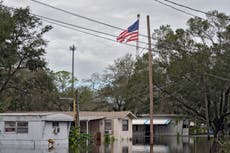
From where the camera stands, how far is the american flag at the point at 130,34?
27.1 m

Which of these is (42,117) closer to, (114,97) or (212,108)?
(212,108)

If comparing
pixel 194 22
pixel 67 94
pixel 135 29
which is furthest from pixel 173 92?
pixel 67 94

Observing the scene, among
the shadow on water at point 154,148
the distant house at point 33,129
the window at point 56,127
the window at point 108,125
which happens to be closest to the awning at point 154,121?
the window at point 108,125

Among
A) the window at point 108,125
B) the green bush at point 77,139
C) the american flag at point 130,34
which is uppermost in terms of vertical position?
the american flag at point 130,34

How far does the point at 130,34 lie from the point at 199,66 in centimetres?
1649

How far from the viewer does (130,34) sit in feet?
90.1

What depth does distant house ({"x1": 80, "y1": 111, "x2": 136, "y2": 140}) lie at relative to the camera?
54.2 meters

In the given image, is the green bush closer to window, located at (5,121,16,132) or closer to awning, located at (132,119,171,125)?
window, located at (5,121,16,132)

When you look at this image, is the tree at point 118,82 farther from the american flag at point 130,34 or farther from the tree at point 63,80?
the american flag at point 130,34

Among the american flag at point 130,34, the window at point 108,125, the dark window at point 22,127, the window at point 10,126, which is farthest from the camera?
the window at point 108,125

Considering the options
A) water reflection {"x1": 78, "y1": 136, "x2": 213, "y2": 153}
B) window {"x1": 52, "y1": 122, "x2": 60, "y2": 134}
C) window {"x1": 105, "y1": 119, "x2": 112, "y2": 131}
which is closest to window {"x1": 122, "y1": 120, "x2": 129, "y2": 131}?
window {"x1": 105, "y1": 119, "x2": 112, "y2": 131}

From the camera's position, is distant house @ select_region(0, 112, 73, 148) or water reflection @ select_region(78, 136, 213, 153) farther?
distant house @ select_region(0, 112, 73, 148)

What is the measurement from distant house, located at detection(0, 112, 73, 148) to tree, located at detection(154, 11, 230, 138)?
11.0m

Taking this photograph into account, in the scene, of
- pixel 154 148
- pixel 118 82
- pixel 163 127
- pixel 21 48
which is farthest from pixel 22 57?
pixel 163 127
